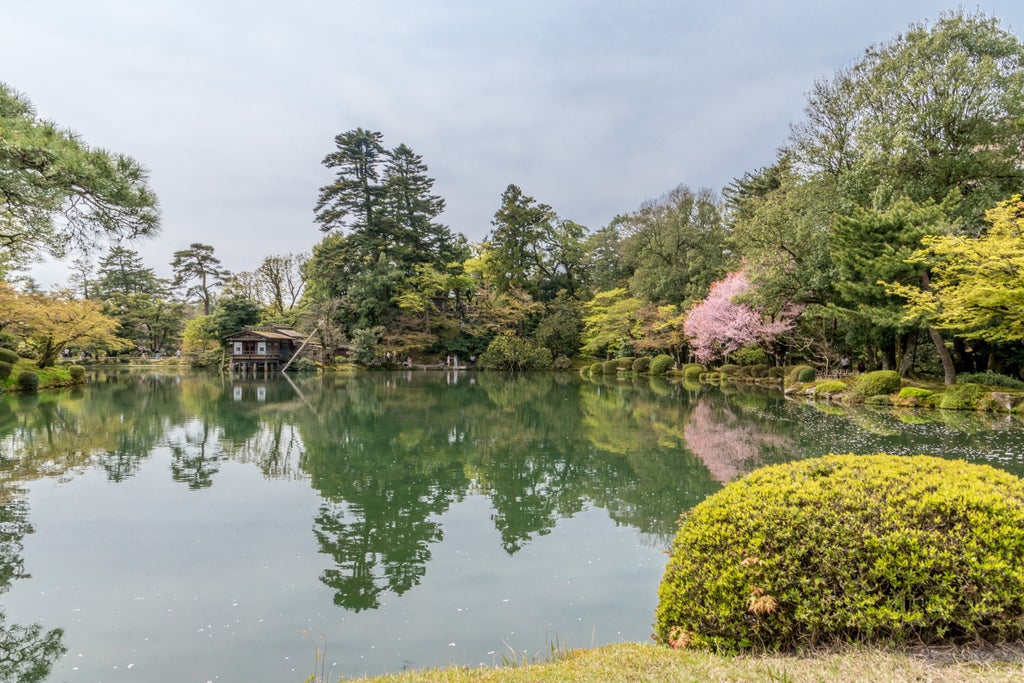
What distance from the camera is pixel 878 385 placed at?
1650 centimetres

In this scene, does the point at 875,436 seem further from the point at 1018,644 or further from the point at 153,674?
the point at 153,674

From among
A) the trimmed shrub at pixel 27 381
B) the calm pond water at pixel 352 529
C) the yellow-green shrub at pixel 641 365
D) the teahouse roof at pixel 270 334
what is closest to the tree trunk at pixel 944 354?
the calm pond water at pixel 352 529

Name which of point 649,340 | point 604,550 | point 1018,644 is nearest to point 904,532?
point 1018,644

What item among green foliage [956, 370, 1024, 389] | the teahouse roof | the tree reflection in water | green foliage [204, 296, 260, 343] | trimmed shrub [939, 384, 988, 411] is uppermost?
green foliage [204, 296, 260, 343]

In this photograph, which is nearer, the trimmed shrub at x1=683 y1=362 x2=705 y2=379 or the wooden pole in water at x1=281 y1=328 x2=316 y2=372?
the trimmed shrub at x1=683 y1=362 x2=705 y2=379

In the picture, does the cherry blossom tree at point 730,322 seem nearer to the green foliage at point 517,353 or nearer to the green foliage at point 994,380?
the green foliage at point 994,380

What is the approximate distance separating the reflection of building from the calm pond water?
2418 cm

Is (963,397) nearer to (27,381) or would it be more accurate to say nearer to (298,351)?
(27,381)

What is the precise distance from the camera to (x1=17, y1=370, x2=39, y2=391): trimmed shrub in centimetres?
1970

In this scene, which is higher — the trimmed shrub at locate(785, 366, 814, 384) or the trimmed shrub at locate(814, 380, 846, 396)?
the trimmed shrub at locate(785, 366, 814, 384)

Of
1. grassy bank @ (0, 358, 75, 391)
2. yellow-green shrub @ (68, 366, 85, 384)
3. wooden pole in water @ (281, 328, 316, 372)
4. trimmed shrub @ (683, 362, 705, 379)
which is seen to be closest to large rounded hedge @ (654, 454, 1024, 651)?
grassy bank @ (0, 358, 75, 391)

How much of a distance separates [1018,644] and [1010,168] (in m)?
19.8

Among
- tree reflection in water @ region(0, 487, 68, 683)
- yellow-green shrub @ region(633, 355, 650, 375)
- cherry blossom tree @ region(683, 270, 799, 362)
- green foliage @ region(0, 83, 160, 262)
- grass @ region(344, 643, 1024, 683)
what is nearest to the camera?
grass @ region(344, 643, 1024, 683)

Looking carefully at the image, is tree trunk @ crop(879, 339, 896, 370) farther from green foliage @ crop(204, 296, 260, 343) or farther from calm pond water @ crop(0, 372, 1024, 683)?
green foliage @ crop(204, 296, 260, 343)
